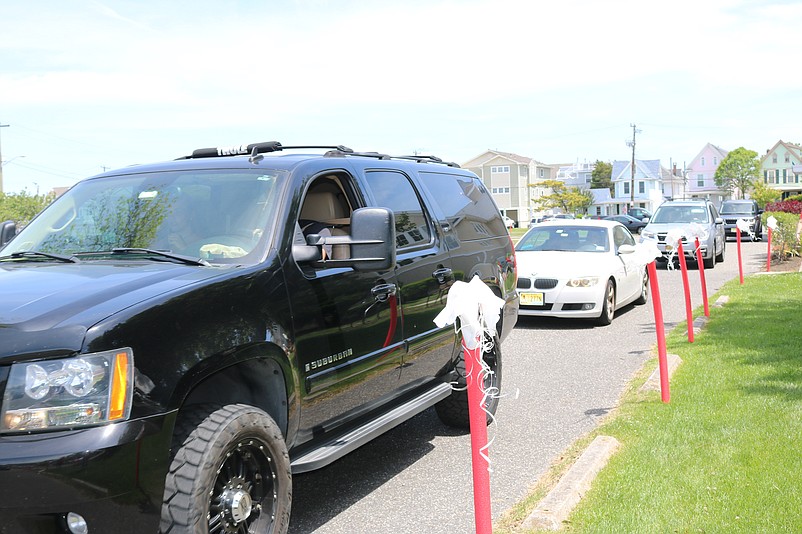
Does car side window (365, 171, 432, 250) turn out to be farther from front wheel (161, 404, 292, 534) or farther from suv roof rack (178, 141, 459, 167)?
front wheel (161, 404, 292, 534)

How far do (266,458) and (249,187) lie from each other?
1.63m

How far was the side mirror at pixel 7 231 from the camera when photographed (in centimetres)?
542

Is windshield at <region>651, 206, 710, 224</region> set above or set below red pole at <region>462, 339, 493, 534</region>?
above

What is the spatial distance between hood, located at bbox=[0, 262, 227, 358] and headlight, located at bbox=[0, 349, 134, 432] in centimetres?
8

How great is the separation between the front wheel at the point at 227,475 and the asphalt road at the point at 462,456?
0.97 m

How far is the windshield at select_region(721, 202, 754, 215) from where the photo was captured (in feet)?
133

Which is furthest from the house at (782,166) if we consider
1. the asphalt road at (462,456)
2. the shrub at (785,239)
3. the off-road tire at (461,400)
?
the off-road tire at (461,400)

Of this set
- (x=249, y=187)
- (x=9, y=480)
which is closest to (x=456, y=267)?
(x=249, y=187)

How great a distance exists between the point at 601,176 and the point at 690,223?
359 ft

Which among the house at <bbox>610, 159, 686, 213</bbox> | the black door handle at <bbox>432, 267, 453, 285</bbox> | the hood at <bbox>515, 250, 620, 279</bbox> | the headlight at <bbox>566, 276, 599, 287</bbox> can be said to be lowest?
the headlight at <bbox>566, 276, 599, 287</bbox>

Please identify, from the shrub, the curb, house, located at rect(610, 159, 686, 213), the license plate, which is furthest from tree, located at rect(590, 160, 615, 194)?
the curb

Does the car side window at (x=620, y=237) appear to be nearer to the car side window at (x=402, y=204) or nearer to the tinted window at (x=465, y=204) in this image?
the tinted window at (x=465, y=204)

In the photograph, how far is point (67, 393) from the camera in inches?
116

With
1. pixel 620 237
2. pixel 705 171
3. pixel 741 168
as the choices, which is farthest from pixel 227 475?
pixel 705 171
